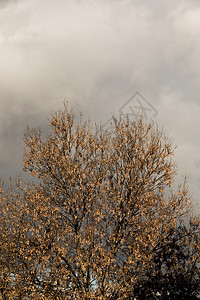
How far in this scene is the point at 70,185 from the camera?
65.4 feet

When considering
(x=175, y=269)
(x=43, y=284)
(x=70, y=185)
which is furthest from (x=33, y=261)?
(x=175, y=269)

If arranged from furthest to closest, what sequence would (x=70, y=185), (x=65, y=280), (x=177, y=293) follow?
(x=177, y=293) < (x=70, y=185) < (x=65, y=280)

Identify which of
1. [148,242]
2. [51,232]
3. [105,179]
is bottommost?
[148,242]

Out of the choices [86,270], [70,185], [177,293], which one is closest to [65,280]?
[86,270]

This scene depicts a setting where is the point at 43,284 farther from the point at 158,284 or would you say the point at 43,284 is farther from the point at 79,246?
the point at 158,284

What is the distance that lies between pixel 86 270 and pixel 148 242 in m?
3.46

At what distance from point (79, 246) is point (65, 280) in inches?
71.8

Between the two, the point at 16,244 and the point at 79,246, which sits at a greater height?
the point at 16,244

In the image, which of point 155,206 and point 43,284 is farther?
point 155,206

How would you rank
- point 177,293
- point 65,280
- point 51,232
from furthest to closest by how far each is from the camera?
1. point 177,293
2. point 51,232
3. point 65,280

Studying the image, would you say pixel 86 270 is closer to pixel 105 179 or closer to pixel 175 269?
pixel 105 179

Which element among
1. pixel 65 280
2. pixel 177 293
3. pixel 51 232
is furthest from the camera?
pixel 177 293

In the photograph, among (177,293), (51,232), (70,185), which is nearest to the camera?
(51,232)

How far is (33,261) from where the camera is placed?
18562mm
